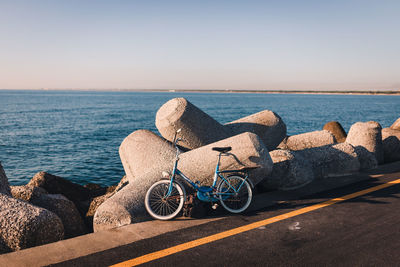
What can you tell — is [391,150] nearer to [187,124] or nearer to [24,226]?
[187,124]

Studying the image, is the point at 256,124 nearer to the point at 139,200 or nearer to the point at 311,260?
the point at 139,200

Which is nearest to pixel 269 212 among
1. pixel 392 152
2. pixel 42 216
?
pixel 42 216

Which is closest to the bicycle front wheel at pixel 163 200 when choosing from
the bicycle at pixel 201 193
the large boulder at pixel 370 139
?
the bicycle at pixel 201 193

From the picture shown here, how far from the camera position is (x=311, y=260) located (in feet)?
12.7

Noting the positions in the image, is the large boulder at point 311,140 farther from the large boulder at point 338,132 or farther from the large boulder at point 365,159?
the large boulder at point 338,132

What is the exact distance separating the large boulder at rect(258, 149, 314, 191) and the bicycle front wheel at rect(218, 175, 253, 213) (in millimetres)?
1299

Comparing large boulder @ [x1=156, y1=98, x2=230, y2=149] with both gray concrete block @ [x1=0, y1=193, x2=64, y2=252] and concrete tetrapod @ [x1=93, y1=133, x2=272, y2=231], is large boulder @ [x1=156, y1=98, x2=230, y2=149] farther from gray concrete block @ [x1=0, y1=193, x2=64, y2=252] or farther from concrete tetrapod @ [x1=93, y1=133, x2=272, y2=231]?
gray concrete block @ [x1=0, y1=193, x2=64, y2=252]

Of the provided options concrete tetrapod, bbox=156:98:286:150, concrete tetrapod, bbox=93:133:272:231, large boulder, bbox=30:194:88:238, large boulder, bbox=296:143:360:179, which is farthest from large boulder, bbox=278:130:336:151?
large boulder, bbox=30:194:88:238

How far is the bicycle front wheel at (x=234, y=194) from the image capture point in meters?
5.59

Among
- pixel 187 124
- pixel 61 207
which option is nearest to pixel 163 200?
pixel 61 207

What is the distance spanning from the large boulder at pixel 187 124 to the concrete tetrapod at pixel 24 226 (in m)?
4.05

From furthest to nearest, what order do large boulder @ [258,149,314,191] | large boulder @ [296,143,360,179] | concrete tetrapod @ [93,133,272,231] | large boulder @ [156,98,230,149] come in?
large boulder @ [156,98,230,149] < large boulder @ [296,143,360,179] < large boulder @ [258,149,314,191] < concrete tetrapod @ [93,133,272,231]

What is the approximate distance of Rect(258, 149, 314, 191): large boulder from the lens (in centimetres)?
695

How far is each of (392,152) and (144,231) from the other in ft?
30.9
